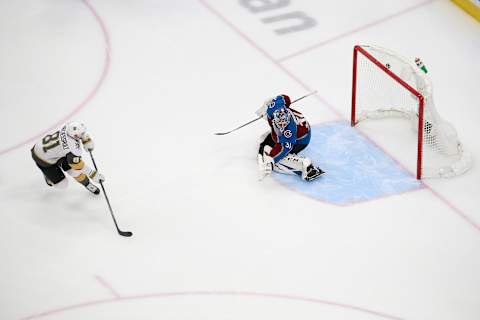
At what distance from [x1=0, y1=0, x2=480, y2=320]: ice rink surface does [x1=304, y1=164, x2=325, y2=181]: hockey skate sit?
0.15 meters

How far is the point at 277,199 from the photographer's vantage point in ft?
26.7

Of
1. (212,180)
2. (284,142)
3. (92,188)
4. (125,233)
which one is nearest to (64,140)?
(92,188)

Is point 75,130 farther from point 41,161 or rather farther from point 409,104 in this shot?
point 409,104

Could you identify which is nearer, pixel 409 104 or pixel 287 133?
pixel 287 133

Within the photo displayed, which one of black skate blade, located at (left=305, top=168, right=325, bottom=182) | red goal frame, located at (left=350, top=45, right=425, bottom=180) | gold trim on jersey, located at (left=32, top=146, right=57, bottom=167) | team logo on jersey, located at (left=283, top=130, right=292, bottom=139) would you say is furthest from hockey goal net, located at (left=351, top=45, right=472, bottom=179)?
gold trim on jersey, located at (left=32, top=146, right=57, bottom=167)

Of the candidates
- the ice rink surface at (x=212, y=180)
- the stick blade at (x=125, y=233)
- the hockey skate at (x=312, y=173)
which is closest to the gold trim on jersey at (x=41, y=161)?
the ice rink surface at (x=212, y=180)

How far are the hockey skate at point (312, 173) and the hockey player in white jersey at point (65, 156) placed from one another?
155 cm

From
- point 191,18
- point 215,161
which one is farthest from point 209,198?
point 191,18

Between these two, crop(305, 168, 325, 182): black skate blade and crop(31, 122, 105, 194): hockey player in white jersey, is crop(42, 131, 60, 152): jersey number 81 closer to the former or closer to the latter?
crop(31, 122, 105, 194): hockey player in white jersey

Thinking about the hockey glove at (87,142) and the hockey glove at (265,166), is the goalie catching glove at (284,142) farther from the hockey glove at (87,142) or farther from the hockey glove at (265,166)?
the hockey glove at (87,142)

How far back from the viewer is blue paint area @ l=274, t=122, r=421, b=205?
26.8ft

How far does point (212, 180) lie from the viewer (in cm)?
830

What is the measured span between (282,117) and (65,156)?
162 centimetres

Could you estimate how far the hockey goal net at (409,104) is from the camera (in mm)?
8125
